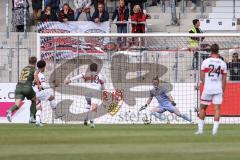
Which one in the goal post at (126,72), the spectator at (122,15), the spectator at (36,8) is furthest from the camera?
the spectator at (36,8)

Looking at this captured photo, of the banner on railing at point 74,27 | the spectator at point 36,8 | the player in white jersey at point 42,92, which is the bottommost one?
the player in white jersey at point 42,92

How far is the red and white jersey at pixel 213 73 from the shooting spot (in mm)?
19812

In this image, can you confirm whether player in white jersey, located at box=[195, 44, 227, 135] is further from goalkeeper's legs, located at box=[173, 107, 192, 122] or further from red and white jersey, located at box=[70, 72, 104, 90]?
goalkeeper's legs, located at box=[173, 107, 192, 122]

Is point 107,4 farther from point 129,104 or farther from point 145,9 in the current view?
point 129,104

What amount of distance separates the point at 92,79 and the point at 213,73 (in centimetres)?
690

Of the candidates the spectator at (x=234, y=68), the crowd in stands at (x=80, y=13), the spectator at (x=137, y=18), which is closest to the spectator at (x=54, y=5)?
the crowd in stands at (x=80, y=13)

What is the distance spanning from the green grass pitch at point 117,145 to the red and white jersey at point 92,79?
5.29m

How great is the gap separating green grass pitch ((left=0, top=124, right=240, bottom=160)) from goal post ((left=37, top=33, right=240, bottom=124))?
22.6 ft

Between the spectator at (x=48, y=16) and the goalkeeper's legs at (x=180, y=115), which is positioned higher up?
the spectator at (x=48, y=16)

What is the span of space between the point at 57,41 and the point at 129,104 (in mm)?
3237

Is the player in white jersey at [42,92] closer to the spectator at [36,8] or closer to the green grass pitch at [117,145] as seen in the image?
the green grass pitch at [117,145]

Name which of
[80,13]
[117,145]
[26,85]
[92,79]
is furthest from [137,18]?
[117,145]

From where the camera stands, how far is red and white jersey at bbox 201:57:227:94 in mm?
19812

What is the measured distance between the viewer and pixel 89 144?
648 inches
